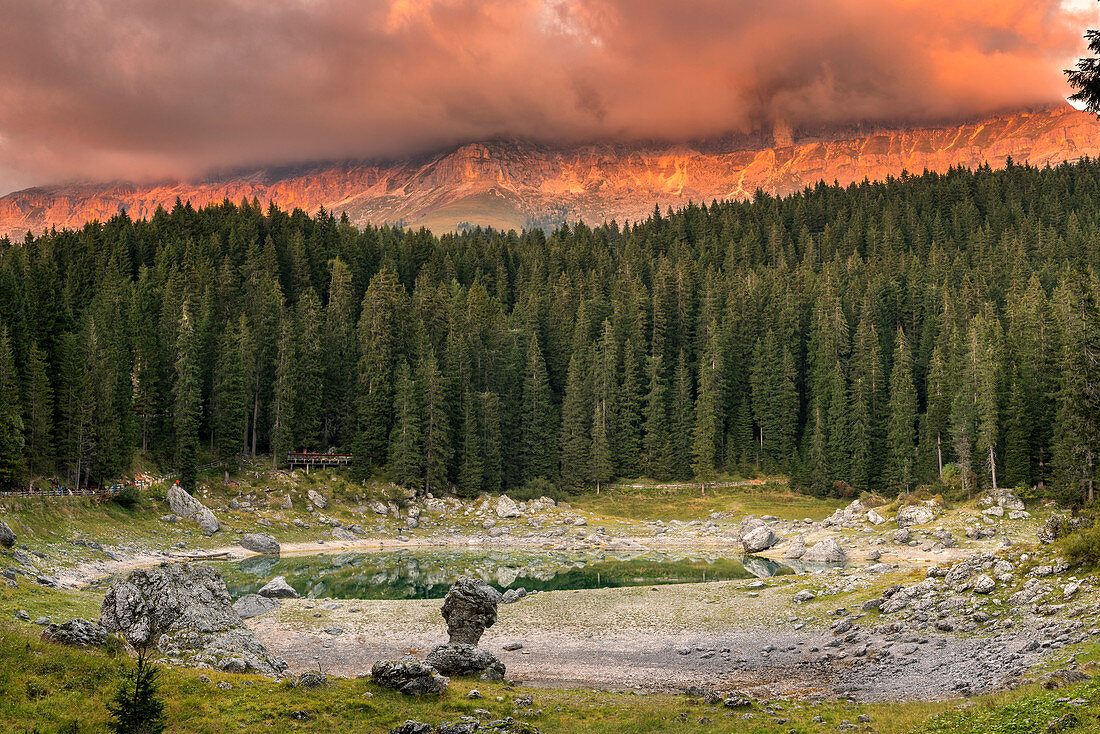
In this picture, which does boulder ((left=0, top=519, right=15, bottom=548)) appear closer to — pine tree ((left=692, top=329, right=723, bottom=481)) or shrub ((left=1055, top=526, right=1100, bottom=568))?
shrub ((left=1055, top=526, right=1100, bottom=568))

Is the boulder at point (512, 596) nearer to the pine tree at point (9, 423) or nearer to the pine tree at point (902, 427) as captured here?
the pine tree at point (9, 423)

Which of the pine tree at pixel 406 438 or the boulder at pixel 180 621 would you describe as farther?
the pine tree at pixel 406 438

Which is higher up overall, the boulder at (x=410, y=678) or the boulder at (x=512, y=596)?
the boulder at (x=410, y=678)

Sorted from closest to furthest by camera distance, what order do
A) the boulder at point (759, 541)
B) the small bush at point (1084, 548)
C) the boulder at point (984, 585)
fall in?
the small bush at point (1084, 548), the boulder at point (984, 585), the boulder at point (759, 541)

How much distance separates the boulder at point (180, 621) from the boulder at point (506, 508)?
6590cm

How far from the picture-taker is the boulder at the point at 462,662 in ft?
92.9

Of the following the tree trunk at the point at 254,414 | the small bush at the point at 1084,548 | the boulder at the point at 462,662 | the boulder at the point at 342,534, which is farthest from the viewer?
the tree trunk at the point at 254,414

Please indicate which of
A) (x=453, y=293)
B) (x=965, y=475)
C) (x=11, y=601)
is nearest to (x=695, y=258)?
(x=453, y=293)

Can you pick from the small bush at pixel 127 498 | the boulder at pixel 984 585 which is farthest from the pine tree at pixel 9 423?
the boulder at pixel 984 585

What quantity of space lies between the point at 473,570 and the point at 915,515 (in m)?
45.9

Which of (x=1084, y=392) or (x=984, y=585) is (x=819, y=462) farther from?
(x=984, y=585)

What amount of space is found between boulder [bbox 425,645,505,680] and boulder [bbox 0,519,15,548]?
3359 centimetres

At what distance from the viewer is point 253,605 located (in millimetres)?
A: 45000

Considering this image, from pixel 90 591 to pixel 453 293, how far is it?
9410 centimetres
